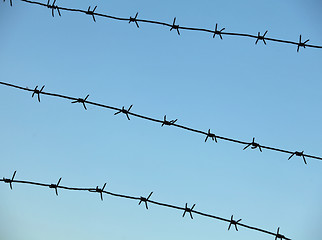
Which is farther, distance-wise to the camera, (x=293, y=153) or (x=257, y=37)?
(x=257, y=37)

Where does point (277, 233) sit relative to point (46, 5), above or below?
below

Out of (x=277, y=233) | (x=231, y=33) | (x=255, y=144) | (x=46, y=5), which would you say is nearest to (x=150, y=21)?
(x=231, y=33)

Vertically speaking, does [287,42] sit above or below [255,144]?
above

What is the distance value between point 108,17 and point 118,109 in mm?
735

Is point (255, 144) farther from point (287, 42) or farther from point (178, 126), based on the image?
point (287, 42)

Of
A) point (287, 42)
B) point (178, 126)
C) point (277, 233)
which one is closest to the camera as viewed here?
point (277, 233)

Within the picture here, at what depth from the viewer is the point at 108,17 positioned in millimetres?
3168

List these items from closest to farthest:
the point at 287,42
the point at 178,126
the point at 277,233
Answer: the point at 277,233
the point at 178,126
the point at 287,42

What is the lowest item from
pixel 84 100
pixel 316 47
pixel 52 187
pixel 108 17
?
pixel 52 187

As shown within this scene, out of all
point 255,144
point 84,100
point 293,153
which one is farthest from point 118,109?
point 293,153

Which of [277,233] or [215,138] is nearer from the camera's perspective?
[277,233]

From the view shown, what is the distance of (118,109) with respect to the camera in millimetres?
2867

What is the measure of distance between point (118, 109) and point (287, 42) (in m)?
1.29

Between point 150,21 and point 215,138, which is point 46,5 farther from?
point 215,138
